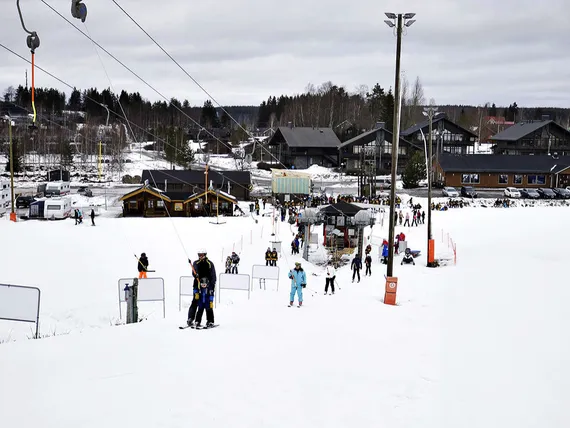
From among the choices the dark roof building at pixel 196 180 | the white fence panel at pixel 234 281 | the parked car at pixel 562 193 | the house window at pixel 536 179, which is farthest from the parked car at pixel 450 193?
the white fence panel at pixel 234 281

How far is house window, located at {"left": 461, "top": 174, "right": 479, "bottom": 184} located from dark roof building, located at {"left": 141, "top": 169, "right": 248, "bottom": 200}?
1116 inches

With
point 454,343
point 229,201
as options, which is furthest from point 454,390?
point 229,201

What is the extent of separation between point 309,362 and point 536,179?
6842 centimetres

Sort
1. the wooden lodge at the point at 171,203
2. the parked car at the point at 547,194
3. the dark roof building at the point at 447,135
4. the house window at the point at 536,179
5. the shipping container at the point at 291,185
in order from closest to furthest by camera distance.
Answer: the wooden lodge at the point at 171,203 → the shipping container at the point at 291,185 → the parked car at the point at 547,194 → the house window at the point at 536,179 → the dark roof building at the point at 447,135

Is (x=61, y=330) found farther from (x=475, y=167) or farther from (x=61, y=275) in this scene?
(x=475, y=167)

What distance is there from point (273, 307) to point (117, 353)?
559cm

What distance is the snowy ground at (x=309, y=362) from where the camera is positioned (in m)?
6.90

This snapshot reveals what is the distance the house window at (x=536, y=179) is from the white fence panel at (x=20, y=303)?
224ft

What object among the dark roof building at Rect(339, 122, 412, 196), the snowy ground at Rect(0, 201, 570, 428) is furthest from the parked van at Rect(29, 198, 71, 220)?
the dark roof building at Rect(339, 122, 412, 196)

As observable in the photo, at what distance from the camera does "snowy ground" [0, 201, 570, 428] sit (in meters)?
6.90

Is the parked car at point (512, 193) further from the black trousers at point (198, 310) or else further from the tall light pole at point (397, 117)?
the black trousers at point (198, 310)

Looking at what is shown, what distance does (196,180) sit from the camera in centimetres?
5341

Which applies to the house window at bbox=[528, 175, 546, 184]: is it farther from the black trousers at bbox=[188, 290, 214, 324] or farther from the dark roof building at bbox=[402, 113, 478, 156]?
the black trousers at bbox=[188, 290, 214, 324]

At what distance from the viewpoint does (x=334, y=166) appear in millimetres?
91625
